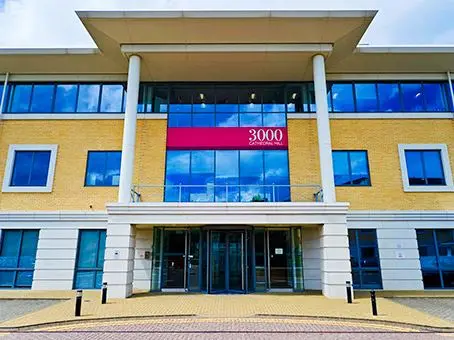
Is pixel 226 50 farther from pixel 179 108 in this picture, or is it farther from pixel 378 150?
pixel 378 150

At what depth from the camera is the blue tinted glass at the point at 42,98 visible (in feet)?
48.6

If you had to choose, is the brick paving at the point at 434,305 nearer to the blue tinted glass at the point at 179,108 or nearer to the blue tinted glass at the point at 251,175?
the blue tinted glass at the point at 251,175

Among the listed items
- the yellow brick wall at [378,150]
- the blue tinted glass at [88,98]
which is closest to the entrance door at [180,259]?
the yellow brick wall at [378,150]

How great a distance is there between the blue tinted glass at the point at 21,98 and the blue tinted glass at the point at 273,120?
34.9ft

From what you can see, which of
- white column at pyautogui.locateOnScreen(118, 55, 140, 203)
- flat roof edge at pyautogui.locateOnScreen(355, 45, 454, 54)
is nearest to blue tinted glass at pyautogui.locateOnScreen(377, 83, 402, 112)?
flat roof edge at pyautogui.locateOnScreen(355, 45, 454, 54)

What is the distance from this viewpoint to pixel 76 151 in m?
14.2

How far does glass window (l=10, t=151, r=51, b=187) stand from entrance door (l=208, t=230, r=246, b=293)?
7810 millimetres

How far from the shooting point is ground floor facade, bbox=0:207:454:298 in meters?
12.3

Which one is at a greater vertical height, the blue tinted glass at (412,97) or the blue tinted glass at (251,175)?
the blue tinted glass at (412,97)

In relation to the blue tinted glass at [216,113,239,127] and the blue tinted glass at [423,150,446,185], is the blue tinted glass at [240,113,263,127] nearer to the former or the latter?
the blue tinted glass at [216,113,239,127]

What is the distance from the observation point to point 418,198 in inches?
538

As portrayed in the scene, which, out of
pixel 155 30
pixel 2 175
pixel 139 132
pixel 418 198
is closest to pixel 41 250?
pixel 2 175

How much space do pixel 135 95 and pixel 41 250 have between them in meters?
7.19

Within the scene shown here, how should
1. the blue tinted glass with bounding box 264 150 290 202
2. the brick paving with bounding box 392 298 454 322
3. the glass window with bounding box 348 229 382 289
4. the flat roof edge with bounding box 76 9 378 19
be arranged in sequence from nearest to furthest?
the brick paving with bounding box 392 298 454 322 → the flat roof edge with bounding box 76 9 378 19 → the glass window with bounding box 348 229 382 289 → the blue tinted glass with bounding box 264 150 290 202
